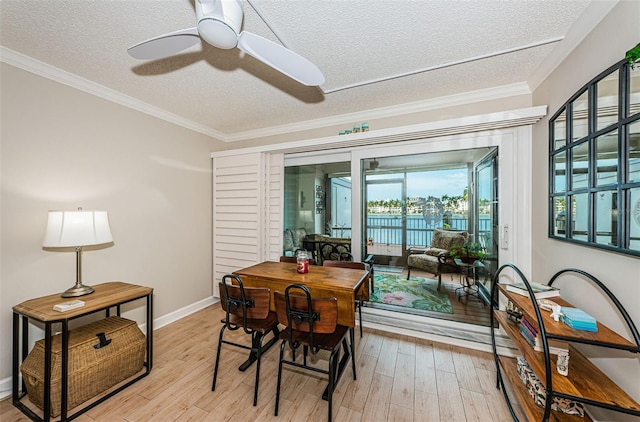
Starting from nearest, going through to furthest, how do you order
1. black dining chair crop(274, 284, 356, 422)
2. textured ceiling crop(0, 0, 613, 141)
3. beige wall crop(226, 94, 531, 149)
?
1. textured ceiling crop(0, 0, 613, 141)
2. black dining chair crop(274, 284, 356, 422)
3. beige wall crop(226, 94, 531, 149)

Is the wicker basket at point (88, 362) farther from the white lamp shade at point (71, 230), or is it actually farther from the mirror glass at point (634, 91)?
the mirror glass at point (634, 91)

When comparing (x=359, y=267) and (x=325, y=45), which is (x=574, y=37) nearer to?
(x=325, y=45)

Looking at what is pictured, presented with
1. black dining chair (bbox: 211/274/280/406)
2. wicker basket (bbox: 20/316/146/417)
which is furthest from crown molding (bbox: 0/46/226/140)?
black dining chair (bbox: 211/274/280/406)

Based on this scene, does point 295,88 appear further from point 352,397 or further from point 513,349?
point 513,349

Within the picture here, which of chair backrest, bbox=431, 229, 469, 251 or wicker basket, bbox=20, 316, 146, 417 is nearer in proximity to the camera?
wicker basket, bbox=20, 316, 146, 417

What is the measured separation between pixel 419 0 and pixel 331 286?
1827 millimetres

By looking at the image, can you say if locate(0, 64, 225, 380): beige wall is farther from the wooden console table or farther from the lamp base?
the lamp base

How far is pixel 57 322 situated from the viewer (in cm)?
157

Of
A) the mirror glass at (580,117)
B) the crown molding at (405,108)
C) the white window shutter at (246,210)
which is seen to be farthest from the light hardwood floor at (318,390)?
the crown molding at (405,108)

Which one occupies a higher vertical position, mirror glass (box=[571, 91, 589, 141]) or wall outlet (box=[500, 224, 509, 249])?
mirror glass (box=[571, 91, 589, 141])

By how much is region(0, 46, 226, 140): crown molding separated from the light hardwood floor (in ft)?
8.18

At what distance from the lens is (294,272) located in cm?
218

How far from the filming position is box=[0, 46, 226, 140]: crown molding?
72.1 inches

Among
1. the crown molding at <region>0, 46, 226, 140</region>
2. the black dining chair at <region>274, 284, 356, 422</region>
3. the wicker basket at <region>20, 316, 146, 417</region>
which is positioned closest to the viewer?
the black dining chair at <region>274, 284, 356, 422</region>
